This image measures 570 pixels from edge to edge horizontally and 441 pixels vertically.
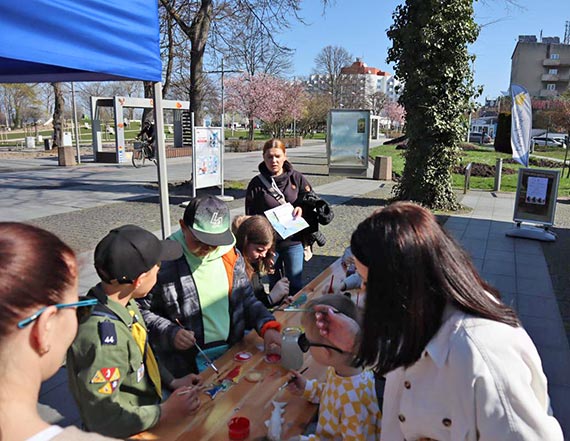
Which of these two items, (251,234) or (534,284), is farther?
(534,284)

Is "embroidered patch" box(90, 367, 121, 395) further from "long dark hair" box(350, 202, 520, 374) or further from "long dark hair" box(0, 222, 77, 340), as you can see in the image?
"long dark hair" box(350, 202, 520, 374)

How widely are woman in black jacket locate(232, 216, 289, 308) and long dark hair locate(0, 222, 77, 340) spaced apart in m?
1.90

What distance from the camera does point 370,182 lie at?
15938 millimetres

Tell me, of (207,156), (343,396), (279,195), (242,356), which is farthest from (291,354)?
(207,156)

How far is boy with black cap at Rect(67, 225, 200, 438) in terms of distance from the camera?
1559mm

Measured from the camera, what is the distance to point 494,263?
6.93 metres

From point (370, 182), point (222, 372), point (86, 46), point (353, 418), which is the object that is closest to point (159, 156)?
point (86, 46)

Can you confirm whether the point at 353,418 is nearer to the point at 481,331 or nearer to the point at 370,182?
the point at 481,331

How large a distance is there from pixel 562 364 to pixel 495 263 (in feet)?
10.6

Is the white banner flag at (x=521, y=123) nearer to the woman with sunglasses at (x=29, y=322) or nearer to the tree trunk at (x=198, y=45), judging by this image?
the tree trunk at (x=198, y=45)

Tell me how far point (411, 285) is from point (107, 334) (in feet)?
3.44

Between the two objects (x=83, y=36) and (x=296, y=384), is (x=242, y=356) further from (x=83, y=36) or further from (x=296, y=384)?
(x=83, y=36)

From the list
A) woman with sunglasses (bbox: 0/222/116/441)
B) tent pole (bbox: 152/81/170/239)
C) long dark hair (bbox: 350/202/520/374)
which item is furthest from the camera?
tent pole (bbox: 152/81/170/239)

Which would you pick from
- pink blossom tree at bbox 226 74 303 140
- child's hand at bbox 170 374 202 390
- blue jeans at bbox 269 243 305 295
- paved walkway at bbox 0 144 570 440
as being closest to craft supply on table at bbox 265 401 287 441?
child's hand at bbox 170 374 202 390
